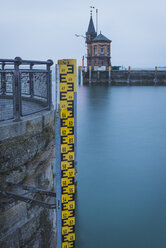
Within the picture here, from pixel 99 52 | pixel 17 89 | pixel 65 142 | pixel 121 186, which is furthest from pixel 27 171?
pixel 99 52

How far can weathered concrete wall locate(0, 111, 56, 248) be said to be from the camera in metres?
3.93

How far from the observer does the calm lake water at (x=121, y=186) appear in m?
8.91

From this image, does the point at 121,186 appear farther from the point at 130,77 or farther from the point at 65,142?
the point at 130,77

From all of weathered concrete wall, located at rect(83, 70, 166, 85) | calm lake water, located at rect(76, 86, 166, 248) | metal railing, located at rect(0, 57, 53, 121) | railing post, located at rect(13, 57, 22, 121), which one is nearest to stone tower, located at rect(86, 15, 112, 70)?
weathered concrete wall, located at rect(83, 70, 166, 85)

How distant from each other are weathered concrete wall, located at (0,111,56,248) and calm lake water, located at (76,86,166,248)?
13.5 feet

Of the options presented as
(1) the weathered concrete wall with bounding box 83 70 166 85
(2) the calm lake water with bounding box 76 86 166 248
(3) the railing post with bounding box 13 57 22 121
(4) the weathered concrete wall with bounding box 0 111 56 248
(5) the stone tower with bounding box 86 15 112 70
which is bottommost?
(2) the calm lake water with bounding box 76 86 166 248

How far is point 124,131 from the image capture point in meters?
24.7

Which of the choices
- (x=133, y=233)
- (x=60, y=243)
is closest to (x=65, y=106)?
(x=60, y=243)

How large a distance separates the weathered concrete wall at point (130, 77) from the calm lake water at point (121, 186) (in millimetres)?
41924

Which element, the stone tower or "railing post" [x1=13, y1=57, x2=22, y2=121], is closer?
"railing post" [x1=13, y1=57, x2=22, y2=121]

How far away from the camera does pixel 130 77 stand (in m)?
71.3

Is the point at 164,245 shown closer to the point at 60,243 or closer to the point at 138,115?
the point at 60,243

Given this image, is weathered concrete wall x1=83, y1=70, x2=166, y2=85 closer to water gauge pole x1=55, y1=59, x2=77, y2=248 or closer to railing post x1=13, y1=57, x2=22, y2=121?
water gauge pole x1=55, y1=59, x2=77, y2=248

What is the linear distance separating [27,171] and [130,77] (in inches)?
2741
